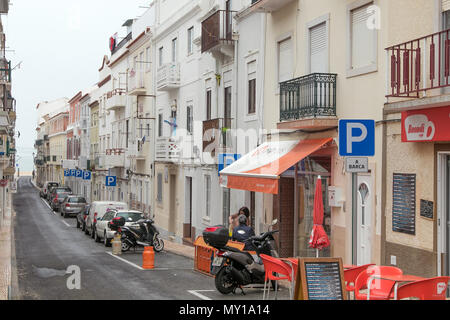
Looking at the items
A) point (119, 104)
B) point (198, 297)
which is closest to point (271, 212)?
point (198, 297)

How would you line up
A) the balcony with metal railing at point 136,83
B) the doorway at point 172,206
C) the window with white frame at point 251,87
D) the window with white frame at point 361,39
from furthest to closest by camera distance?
the balcony with metal railing at point 136,83
the doorway at point 172,206
the window with white frame at point 251,87
the window with white frame at point 361,39

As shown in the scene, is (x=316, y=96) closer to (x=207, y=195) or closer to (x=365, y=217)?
(x=365, y=217)

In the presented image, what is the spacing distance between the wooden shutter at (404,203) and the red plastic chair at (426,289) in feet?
13.7

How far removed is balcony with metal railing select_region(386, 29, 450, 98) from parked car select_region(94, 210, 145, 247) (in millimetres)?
13835

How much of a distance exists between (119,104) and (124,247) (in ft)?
76.1

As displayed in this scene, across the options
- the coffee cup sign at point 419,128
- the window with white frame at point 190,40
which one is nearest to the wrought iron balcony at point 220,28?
the window with white frame at point 190,40

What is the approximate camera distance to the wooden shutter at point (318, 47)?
54.7 ft

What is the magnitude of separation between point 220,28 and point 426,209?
13.6m

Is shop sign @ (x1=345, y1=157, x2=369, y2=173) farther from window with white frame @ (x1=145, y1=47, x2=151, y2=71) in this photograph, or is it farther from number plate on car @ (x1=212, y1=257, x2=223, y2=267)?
window with white frame @ (x1=145, y1=47, x2=151, y2=71)

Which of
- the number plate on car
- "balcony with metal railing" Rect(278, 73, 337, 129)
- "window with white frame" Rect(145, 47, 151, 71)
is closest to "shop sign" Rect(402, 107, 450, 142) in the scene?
"balcony with metal railing" Rect(278, 73, 337, 129)

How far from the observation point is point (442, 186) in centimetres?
1194

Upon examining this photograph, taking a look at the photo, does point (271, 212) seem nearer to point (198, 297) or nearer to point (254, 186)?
point (254, 186)

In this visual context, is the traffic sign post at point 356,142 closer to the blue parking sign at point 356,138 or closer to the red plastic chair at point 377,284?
the blue parking sign at point 356,138

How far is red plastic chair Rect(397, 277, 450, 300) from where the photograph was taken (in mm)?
8414
